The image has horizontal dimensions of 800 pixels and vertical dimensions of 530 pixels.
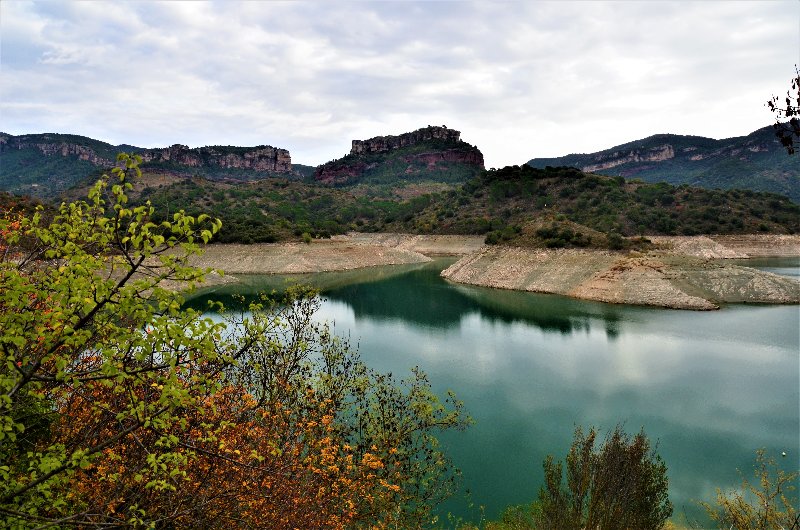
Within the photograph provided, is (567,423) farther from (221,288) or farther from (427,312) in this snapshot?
(221,288)

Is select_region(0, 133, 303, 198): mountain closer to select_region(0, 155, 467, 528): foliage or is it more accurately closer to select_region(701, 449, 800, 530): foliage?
select_region(0, 155, 467, 528): foliage

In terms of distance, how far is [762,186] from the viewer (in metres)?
160

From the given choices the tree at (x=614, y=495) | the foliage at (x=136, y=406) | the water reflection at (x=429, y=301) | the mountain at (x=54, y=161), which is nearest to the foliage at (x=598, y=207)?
the water reflection at (x=429, y=301)

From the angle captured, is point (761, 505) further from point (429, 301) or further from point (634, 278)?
point (429, 301)

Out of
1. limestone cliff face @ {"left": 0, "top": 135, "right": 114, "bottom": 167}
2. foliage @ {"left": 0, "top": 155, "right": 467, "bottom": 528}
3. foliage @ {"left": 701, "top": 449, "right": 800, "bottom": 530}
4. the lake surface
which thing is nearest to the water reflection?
the lake surface

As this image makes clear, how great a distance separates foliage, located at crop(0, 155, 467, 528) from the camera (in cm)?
484

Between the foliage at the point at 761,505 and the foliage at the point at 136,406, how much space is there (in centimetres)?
803

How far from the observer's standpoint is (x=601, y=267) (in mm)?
52062

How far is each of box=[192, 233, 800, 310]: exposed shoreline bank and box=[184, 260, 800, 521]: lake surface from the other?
2.63m

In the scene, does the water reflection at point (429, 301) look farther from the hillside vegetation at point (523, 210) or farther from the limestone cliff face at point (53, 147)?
the limestone cliff face at point (53, 147)

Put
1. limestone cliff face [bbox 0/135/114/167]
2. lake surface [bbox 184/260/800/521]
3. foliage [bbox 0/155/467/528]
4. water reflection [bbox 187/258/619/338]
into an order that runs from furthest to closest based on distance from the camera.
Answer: limestone cliff face [bbox 0/135/114/167], water reflection [bbox 187/258/619/338], lake surface [bbox 184/260/800/521], foliage [bbox 0/155/467/528]

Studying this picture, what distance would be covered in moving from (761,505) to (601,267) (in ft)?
140

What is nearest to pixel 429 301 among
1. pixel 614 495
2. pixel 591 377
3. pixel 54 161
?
pixel 591 377

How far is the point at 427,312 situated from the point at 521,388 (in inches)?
844
